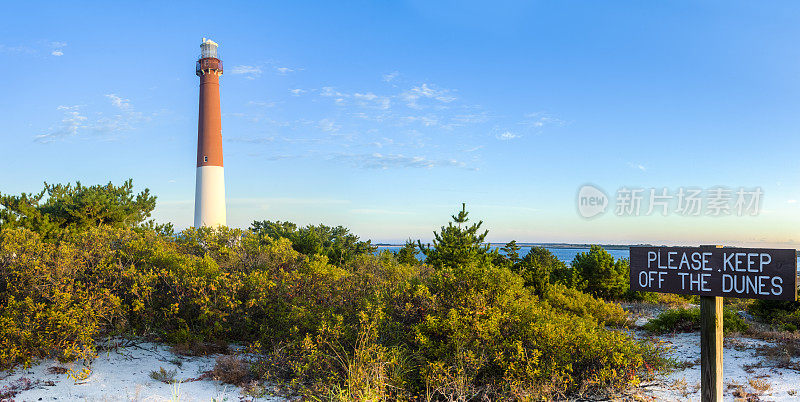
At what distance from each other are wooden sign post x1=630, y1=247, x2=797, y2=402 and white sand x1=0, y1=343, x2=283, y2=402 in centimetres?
443

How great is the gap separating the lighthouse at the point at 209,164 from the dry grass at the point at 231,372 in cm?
2188

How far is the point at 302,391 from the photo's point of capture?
225 inches

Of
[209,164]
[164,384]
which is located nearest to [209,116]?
[209,164]

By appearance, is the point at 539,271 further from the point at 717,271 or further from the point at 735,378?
the point at 717,271

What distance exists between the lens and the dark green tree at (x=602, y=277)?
16.3 metres

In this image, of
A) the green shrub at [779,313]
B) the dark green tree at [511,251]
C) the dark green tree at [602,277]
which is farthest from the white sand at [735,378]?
the dark green tree at [511,251]

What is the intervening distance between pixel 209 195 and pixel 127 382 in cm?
2277

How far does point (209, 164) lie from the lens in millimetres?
27641

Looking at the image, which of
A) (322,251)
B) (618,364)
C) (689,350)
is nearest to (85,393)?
(618,364)

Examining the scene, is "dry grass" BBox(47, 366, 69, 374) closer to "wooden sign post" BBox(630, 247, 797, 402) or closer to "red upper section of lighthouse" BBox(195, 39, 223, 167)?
"wooden sign post" BBox(630, 247, 797, 402)

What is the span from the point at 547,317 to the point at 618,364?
99 cm

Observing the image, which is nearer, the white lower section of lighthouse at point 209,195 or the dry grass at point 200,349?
the dry grass at point 200,349

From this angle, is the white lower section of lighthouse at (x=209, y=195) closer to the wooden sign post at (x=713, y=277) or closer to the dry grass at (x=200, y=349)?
the dry grass at (x=200, y=349)

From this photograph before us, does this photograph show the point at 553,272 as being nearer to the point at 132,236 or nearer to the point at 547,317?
the point at 547,317
